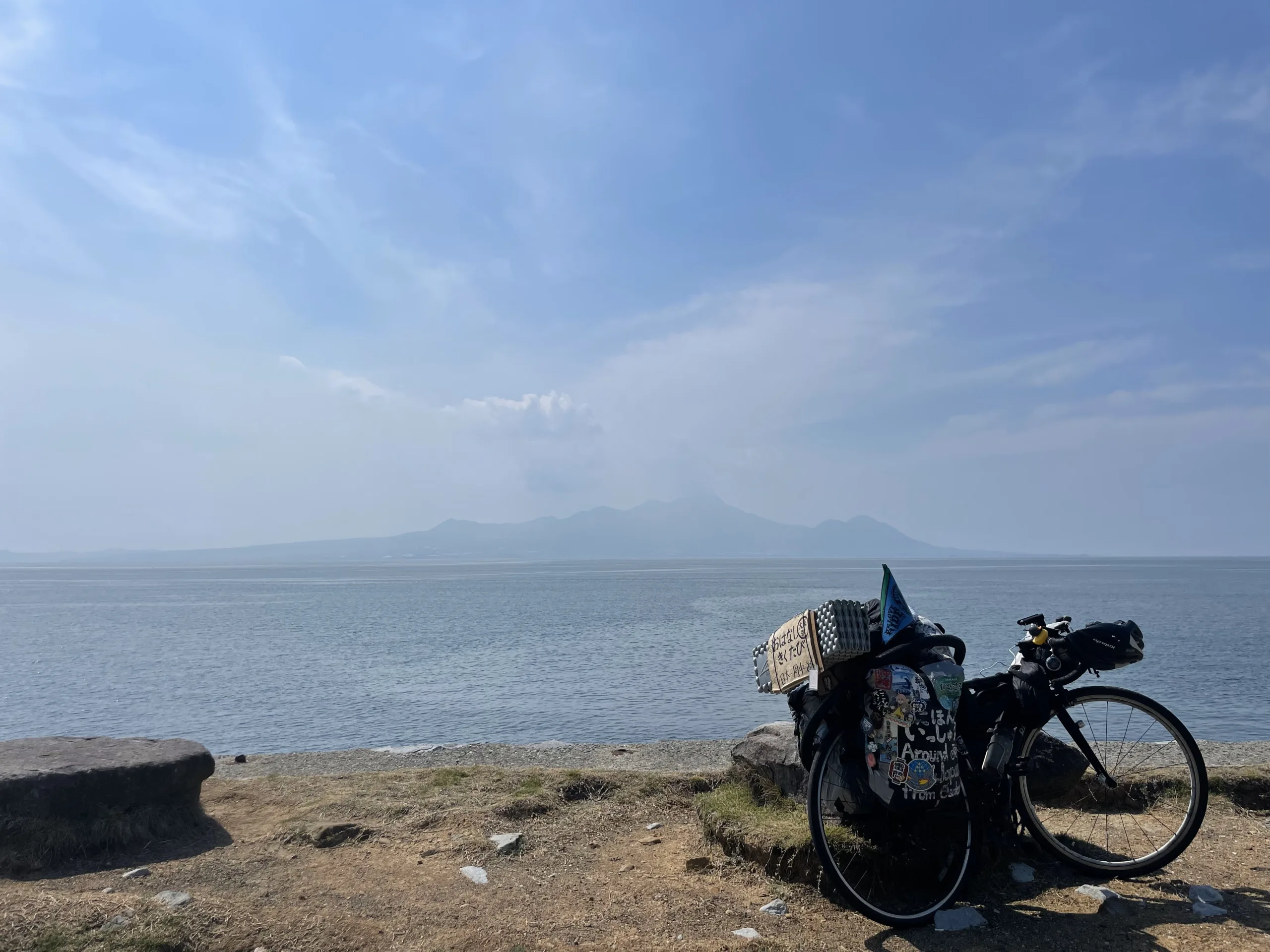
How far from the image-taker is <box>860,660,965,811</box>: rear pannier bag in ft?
15.6

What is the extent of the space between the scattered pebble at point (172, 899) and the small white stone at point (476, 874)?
165cm

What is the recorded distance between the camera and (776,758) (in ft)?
21.3

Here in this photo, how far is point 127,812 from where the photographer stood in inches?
261

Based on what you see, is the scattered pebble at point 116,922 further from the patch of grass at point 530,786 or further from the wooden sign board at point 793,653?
the wooden sign board at point 793,653

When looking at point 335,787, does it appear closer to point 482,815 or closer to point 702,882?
point 482,815

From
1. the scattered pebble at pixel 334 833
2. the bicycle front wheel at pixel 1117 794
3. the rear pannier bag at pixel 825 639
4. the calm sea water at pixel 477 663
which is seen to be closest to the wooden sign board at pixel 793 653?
the rear pannier bag at pixel 825 639

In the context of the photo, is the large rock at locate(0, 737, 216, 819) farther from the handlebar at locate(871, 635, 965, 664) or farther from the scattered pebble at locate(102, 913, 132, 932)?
the handlebar at locate(871, 635, 965, 664)

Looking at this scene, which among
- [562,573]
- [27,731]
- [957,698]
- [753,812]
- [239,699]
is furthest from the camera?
[562,573]

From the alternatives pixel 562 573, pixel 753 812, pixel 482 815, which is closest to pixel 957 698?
pixel 753 812

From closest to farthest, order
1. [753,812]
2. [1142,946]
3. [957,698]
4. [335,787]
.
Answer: [1142,946]
[957,698]
[753,812]
[335,787]

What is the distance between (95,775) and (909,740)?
239 inches

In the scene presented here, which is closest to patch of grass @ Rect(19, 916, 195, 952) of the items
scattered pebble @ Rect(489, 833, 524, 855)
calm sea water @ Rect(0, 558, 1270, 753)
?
scattered pebble @ Rect(489, 833, 524, 855)

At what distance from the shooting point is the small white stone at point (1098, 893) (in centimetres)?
482

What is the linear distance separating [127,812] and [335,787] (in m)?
1.83
